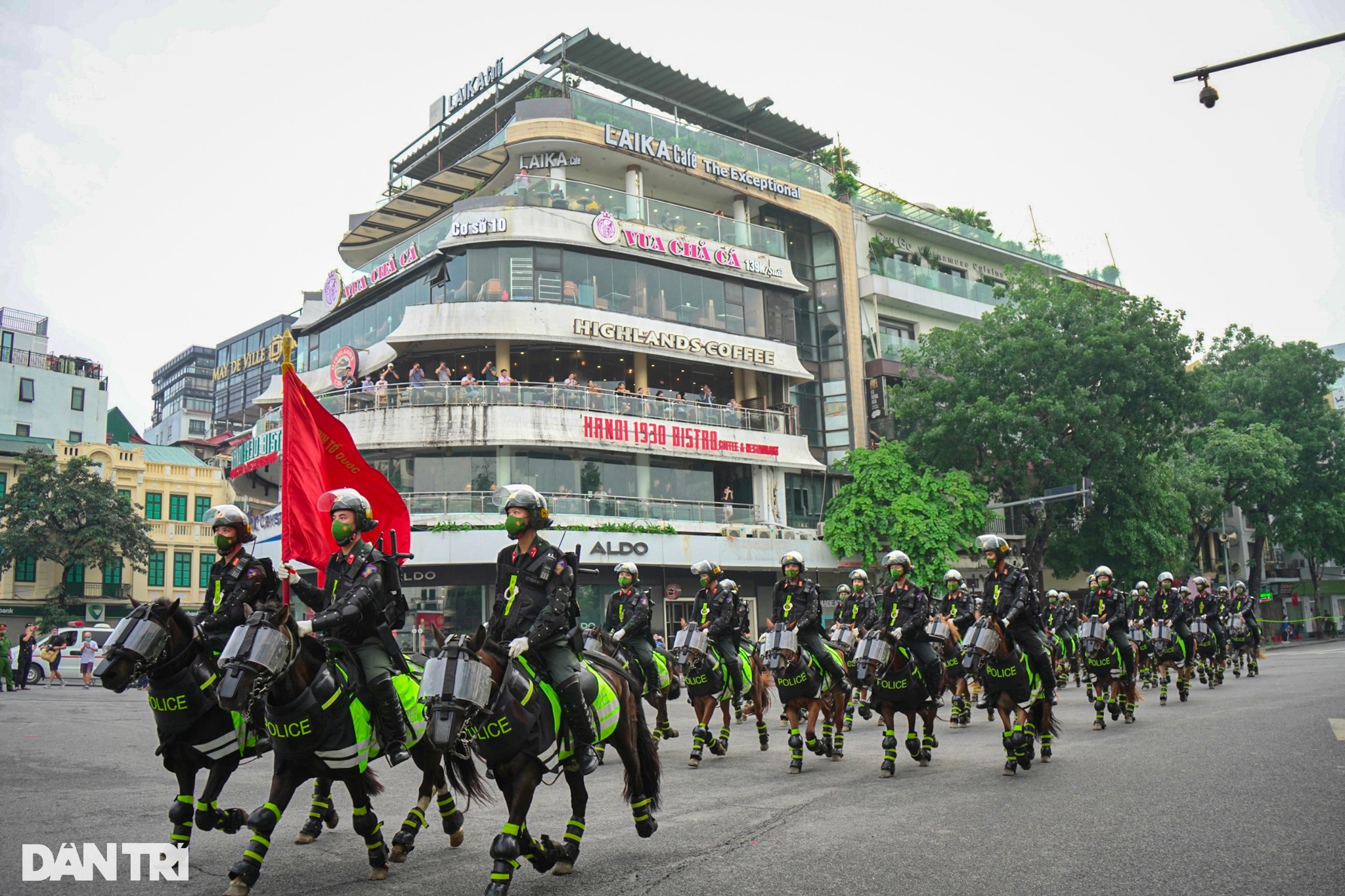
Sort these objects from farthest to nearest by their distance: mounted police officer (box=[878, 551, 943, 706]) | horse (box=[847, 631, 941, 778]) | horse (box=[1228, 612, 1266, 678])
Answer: horse (box=[1228, 612, 1266, 678]) < mounted police officer (box=[878, 551, 943, 706]) < horse (box=[847, 631, 941, 778])

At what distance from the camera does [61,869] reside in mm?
7555

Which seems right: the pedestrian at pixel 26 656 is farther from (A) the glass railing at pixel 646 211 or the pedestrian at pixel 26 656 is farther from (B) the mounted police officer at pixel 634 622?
(B) the mounted police officer at pixel 634 622

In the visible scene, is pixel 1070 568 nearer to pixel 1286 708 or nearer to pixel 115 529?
pixel 1286 708

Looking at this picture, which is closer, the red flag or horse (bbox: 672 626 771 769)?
the red flag

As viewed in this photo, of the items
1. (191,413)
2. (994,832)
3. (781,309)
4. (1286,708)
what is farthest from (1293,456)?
(191,413)

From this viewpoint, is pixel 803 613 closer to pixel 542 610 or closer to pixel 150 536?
pixel 542 610

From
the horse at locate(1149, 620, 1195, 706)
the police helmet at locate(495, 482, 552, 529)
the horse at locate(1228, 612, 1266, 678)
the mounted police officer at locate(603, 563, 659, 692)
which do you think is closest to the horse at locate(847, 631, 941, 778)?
the mounted police officer at locate(603, 563, 659, 692)

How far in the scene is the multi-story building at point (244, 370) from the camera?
84.4 m

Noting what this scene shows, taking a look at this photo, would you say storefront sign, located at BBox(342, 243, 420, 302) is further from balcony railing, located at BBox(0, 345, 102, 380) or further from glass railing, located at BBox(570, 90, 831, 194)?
balcony railing, located at BBox(0, 345, 102, 380)

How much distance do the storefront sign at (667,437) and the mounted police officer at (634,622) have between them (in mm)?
21545

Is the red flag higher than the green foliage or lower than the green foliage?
lower

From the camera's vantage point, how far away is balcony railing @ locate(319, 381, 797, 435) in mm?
36531

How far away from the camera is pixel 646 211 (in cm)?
4150

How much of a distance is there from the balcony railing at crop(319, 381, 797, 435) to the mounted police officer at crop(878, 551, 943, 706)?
981 inches
